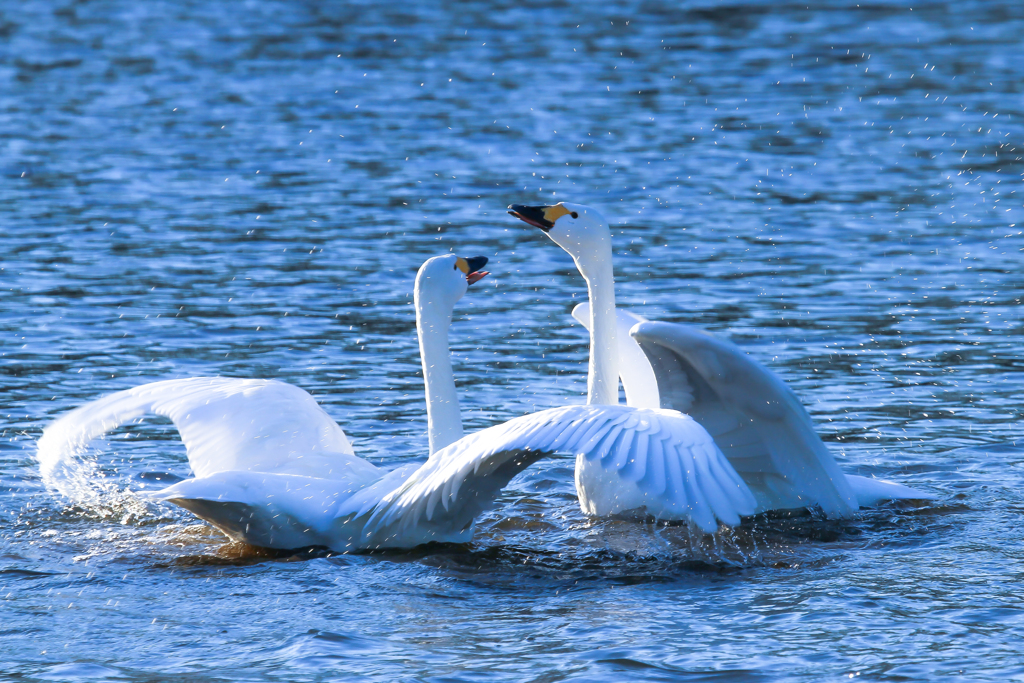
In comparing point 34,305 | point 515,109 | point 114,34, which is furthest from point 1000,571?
point 114,34

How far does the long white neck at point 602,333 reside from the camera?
812cm

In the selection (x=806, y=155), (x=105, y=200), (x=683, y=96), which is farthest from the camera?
(x=683, y=96)

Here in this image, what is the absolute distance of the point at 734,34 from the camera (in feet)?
86.7

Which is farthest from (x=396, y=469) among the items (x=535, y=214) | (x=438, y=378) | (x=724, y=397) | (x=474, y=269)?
(x=535, y=214)

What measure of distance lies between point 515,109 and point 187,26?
10.2 metres

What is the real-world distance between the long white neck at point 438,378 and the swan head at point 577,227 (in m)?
0.89

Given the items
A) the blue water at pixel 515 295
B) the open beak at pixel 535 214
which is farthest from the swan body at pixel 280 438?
the open beak at pixel 535 214

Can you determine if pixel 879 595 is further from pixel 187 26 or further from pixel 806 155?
pixel 187 26

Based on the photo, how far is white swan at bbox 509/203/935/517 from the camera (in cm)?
684

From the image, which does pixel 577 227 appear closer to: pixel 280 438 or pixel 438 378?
pixel 438 378

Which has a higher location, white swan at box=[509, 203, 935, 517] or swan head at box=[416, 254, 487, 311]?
swan head at box=[416, 254, 487, 311]

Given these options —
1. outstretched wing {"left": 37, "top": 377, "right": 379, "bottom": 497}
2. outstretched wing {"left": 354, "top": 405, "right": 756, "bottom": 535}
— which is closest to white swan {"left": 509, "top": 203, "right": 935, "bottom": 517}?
outstretched wing {"left": 354, "top": 405, "right": 756, "bottom": 535}

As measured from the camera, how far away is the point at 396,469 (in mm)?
6992

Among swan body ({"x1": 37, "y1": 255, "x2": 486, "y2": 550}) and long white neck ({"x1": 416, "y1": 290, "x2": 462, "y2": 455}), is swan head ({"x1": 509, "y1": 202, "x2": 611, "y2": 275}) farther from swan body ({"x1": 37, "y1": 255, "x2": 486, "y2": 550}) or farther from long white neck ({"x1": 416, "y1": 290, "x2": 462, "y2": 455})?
long white neck ({"x1": 416, "y1": 290, "x2": 462, "y2": 455})
